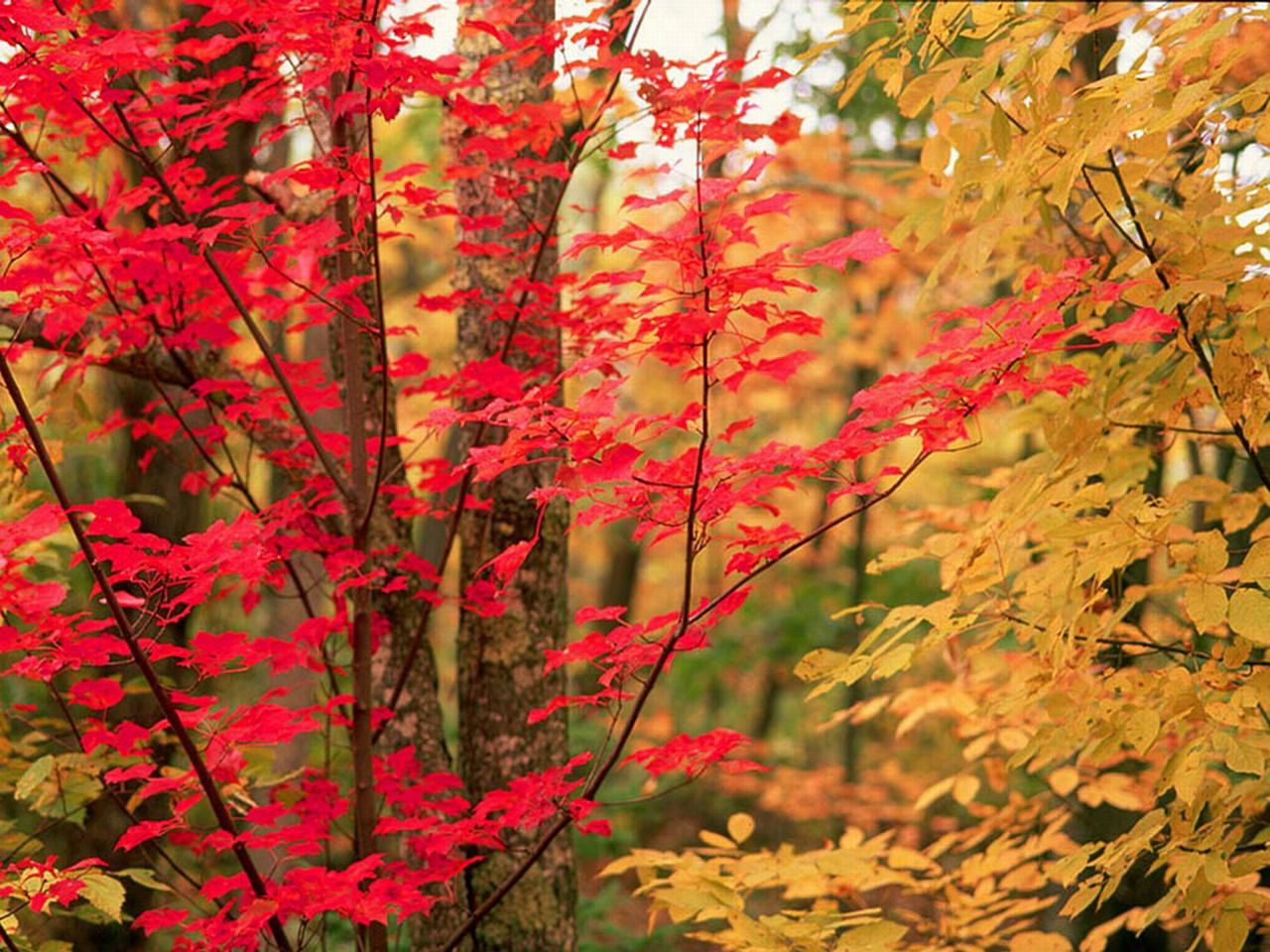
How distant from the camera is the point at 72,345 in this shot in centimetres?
277

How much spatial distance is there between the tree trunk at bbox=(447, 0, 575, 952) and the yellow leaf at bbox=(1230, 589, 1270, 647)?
1569 mm

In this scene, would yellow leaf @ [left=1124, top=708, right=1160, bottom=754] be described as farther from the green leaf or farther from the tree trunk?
the tree trunk

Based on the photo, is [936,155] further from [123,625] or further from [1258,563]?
[123,625]

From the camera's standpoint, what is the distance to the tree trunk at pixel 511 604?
9.54ft

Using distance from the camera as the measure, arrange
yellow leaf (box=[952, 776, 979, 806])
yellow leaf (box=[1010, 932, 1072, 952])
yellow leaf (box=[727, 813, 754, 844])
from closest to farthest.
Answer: yellow leaf (box=[1010, 932, 1072, 952]), yellow leaf (box=[727, 813, 754, 844]), yellow leaf (box=[952, 776, 979, 806])

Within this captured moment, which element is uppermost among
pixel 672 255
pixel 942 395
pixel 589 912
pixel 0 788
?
pixel 672 255

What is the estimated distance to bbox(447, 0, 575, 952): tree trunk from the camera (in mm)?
2908


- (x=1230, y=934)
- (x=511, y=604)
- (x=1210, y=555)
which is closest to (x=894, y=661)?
(x=1210, y=555)

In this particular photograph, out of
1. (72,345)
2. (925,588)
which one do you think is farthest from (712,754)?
(925,588)

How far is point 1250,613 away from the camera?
186 centimetres

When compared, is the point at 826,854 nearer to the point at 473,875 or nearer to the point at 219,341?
the point at 473,875

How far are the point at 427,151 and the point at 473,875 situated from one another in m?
6.55

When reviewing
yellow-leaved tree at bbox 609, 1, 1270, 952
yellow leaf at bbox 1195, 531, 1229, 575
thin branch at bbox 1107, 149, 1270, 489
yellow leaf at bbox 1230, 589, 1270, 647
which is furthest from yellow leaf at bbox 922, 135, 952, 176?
yellow leaf at bbox 1230, 589, 1270, 647

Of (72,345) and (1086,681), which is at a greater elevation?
(72,345)
